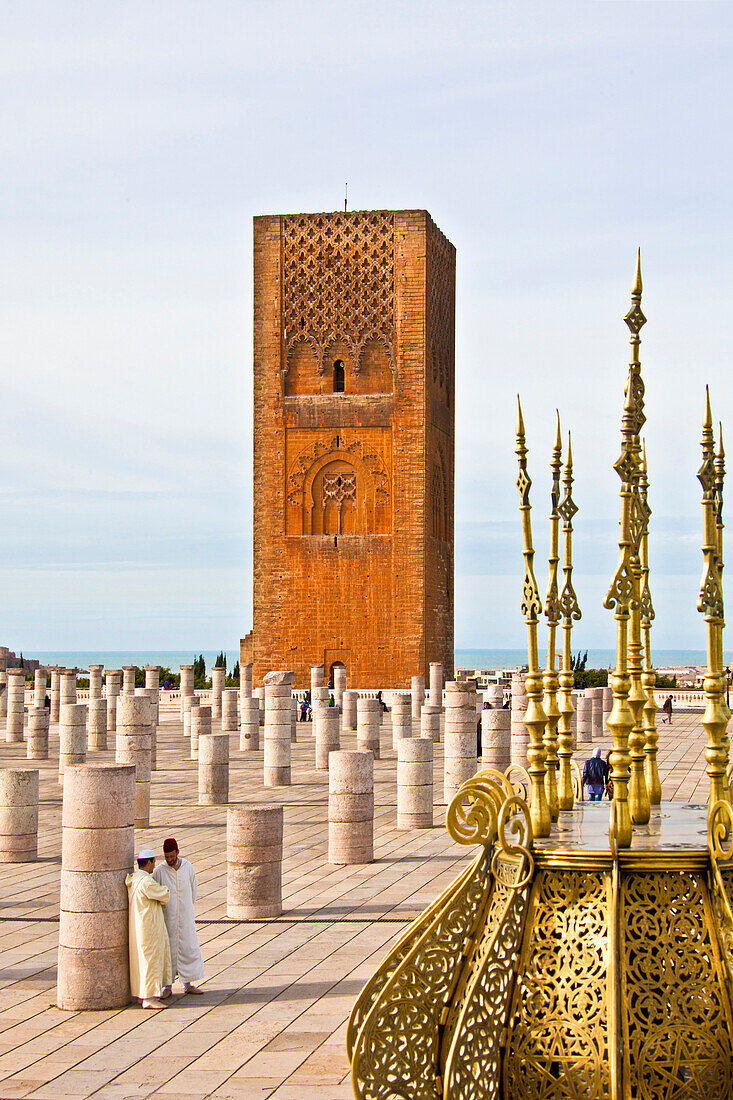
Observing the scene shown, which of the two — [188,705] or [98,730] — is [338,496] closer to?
[188,705]

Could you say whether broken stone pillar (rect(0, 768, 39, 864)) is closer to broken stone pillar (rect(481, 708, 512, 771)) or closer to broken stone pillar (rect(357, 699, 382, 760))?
broken stone pillar (rect(481, 708, 512, 771))

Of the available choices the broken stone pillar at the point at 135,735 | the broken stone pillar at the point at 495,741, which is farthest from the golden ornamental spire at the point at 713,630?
the broken stone pillar at the point at 495,741

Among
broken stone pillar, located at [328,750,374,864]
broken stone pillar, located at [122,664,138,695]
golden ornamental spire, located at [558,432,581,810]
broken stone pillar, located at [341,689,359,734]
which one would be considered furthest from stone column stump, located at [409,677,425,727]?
golden ornamental spire, located at [558,432,581,810]

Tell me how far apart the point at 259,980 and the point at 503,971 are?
3265 mm

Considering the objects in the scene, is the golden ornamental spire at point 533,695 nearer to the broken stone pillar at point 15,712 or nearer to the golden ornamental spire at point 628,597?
the golden ornamental spire at point 628,597

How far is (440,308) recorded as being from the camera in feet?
117

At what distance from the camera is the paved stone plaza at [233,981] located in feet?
17.7

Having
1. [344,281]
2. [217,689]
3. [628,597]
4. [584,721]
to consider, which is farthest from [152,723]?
[344,281]

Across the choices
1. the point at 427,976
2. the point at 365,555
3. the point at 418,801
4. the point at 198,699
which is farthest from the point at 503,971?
the point at 365,555

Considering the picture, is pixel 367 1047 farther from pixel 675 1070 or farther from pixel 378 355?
pixel 378 355

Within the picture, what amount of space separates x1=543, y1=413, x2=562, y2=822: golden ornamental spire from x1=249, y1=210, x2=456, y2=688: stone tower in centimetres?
2836

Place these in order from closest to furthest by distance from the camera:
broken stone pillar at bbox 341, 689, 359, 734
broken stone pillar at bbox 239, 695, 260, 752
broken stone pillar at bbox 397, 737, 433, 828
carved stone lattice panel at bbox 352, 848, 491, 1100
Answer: carved stone lattice panel at bbox 352, 848, 491, 1100
broken stone pillar at bbox 397, 737, 433, 828
broken stone pillar at bbox 239, 695, 260, 752
broken stone pillar at bbox 341, 689, 359, 734

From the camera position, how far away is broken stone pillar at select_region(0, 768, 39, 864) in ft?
35.8

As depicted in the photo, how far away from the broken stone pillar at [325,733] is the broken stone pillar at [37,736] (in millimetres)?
4715
